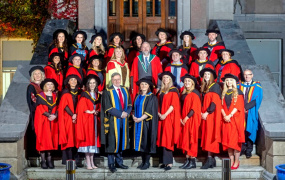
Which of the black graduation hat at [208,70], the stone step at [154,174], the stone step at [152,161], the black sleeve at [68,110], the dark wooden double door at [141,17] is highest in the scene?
the dark wooden double door at [141,17]

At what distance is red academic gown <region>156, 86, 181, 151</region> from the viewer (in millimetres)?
11852

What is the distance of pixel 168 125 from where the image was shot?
11.9 metres

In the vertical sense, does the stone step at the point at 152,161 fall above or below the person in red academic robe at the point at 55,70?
below

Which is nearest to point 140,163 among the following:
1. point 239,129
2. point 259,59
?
point 239,129

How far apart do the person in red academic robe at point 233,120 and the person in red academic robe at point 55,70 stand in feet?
11.7

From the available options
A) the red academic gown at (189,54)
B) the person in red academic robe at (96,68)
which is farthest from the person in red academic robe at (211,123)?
the person in red academic robe at (96,68)

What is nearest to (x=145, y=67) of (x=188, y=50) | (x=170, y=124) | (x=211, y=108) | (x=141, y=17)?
(x=188, y=50)

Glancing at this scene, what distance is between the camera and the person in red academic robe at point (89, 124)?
38.8 ft

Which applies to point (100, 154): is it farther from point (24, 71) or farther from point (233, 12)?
point (233, 12)

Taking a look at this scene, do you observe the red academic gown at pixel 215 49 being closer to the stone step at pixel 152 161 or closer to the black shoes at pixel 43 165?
the stone step at pixel 152 161

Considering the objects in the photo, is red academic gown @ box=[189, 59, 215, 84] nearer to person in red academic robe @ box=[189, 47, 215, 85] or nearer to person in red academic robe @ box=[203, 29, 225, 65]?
person in red academic robe @ box=[189, 47, 215, 85]

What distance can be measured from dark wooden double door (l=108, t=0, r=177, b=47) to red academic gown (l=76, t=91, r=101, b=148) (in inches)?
239

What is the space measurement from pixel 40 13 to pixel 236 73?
8.77 meters

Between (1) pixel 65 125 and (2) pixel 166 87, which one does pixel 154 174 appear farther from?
(1) pixel 65 125
